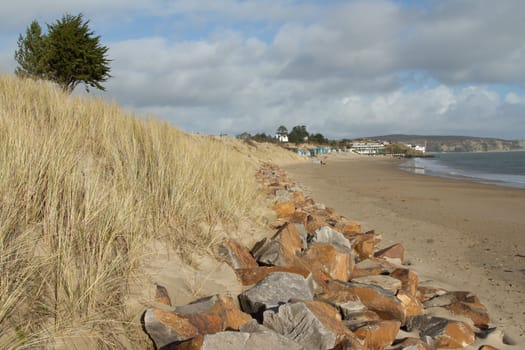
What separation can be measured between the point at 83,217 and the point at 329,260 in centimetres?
260

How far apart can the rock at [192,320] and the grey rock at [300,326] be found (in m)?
0.23

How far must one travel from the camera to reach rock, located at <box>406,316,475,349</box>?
3.41m

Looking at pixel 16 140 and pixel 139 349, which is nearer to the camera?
pixel 139 349

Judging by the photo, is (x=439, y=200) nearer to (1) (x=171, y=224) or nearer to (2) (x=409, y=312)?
(2) (x=409, y=312)

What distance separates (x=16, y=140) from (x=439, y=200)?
44.1ft

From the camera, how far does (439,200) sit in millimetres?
14344

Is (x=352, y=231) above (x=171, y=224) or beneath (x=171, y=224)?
beneath

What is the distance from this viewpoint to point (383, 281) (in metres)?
4.43

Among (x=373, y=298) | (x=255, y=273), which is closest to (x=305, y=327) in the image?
(x=255, y=273)

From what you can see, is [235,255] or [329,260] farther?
[329,260]

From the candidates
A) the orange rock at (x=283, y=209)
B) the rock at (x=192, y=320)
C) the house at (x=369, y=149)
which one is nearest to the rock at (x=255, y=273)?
the rock at (x=192, y=320)

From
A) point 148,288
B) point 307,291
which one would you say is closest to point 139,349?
point 148,288

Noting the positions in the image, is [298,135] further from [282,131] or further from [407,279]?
[407,279]

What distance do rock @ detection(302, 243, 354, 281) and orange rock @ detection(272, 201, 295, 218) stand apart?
2160mm
